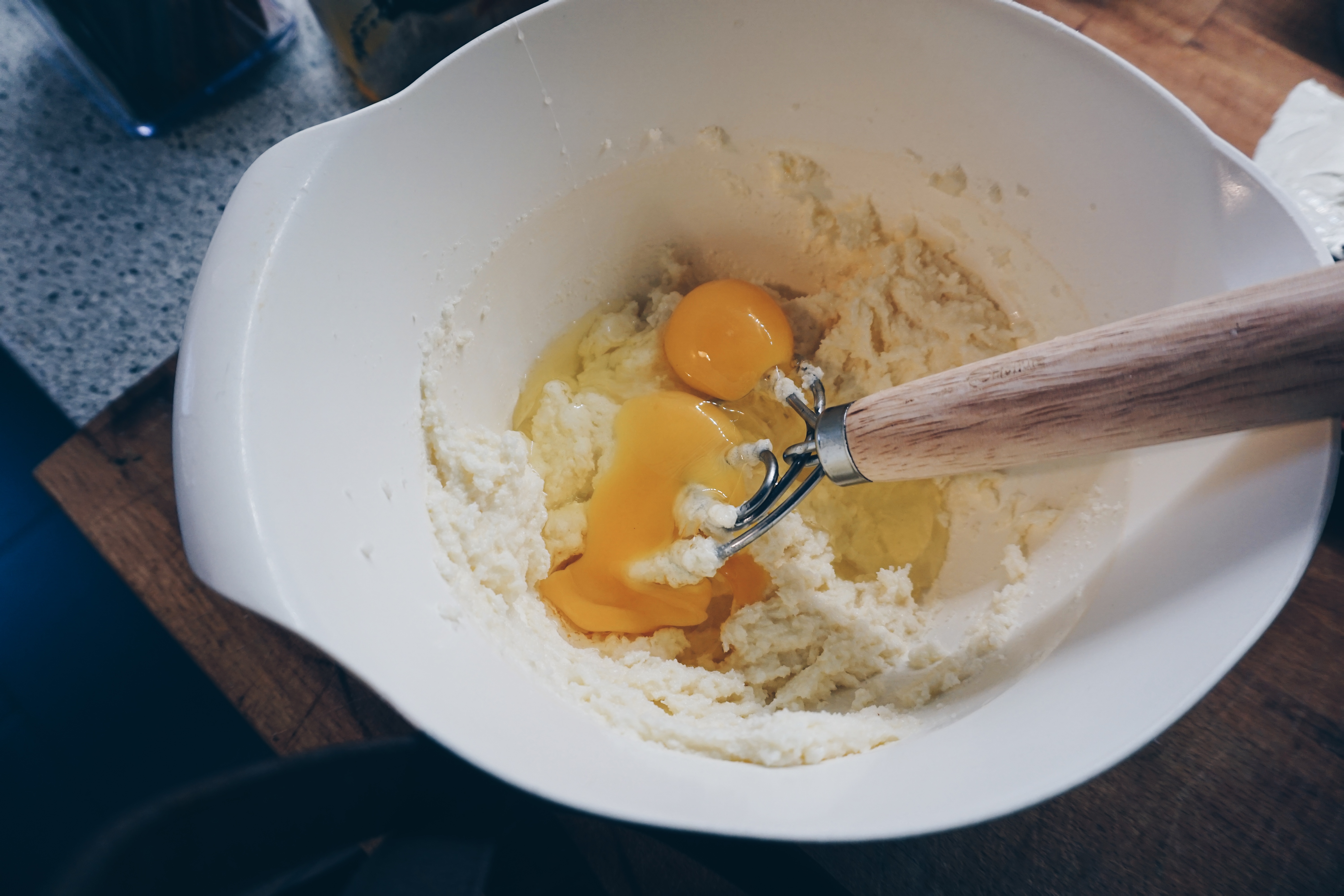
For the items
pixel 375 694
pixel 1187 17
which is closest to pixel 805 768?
pixel 375 694

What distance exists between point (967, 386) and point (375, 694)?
26.7 inches

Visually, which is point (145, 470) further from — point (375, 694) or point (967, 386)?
point (967, 386)

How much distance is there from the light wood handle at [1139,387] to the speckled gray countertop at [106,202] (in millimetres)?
898

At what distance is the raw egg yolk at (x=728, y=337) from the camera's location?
0.88 m

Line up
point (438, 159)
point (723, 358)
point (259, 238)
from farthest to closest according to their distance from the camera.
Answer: point (723, 358) → point (438, 159) → point (259, 238)

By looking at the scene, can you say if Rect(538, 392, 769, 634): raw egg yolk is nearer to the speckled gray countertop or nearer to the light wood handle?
the light wood handle

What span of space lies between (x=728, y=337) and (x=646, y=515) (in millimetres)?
235

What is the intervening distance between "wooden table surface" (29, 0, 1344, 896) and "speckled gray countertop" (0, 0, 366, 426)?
160 mm

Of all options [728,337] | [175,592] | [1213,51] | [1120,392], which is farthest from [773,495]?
[1213,51]

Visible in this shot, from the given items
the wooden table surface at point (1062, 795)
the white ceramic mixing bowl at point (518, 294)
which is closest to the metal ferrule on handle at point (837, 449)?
the white ceramic mixing bowl at point (518, 294)

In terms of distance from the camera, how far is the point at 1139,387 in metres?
0.55

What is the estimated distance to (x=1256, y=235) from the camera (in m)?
0.62

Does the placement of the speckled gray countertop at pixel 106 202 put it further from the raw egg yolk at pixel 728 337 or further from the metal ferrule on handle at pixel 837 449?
the metal ferrule on handle at pixel 837 449

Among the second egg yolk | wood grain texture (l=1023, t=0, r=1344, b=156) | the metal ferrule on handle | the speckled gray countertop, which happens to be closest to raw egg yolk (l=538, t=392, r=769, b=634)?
the second egg yolk
